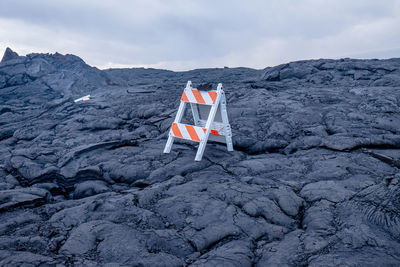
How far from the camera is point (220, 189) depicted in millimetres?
4066

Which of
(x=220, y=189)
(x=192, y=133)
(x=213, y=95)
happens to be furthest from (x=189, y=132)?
(x=220, y=189)

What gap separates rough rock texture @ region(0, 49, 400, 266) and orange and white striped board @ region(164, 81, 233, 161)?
0.97 feet

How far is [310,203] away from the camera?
3.74m

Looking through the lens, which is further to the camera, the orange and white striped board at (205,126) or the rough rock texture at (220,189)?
the orange and white striped board at (205,126)

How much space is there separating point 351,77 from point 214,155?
1115 centimetres

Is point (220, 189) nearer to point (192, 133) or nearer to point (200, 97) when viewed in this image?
point (192, 133)

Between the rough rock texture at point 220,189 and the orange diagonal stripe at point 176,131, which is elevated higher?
the orange diagonal stripe at point 176,131

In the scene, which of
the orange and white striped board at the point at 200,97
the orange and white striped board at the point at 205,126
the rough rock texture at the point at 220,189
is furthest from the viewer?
the orange and white striped board at the point at 200,97

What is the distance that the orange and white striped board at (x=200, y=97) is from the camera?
17.8ft

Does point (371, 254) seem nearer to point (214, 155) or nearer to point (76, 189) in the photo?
point (214, 155)

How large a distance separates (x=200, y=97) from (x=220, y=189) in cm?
219

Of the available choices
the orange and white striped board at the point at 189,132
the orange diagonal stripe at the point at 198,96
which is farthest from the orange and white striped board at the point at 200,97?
the orange and white striped board at the point at 189,132

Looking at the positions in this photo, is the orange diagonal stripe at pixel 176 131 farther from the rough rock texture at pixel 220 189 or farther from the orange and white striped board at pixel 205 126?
the rough rock texture at pixel 220 189

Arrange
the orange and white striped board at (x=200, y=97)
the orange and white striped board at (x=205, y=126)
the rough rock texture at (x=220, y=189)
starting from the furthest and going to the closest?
the orange and white striped board at (x=200, y=97)
the orange and white striped board at (x=205, y=126)
the rough rock texture at (x=220, y=189)
